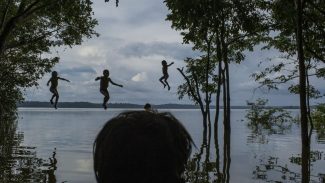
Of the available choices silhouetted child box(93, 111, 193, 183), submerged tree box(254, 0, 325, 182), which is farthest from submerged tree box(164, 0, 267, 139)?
silhouetted child box(93, 111, 193, 183)

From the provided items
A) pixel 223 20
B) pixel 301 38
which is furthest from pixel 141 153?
pixel 223 20

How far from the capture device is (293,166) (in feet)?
96.3

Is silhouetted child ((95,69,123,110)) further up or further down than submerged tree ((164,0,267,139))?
further down

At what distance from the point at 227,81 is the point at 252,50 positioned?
475 cm

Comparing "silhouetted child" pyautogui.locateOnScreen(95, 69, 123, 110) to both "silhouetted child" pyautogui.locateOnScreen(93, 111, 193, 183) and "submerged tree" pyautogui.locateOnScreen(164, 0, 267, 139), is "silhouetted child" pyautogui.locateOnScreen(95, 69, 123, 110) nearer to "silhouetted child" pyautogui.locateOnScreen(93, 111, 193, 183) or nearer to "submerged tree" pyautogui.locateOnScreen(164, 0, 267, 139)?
"submerged tree" pyautogui.locateOnScreen(164, 0, 267, 139)

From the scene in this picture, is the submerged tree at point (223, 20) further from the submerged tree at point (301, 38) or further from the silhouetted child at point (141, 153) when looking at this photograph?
the silhouetted child at point (141, 153)

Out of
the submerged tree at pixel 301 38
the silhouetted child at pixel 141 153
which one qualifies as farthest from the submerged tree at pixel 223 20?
the silhouetted child at pixel 141 153

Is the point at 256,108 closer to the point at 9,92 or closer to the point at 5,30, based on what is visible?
the point at 9,92

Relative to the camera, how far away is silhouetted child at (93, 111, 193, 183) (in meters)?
2.15

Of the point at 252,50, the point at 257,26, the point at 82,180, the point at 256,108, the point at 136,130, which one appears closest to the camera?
the point at 136,130

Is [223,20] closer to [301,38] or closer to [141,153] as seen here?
[301,38]

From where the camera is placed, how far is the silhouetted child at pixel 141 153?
215cm

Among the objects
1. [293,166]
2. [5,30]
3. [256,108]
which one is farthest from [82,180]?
[256,108]

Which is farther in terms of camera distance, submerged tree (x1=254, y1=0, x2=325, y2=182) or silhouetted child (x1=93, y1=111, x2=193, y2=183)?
submerged tree (x1=254, y1=0, x2=325, y2=182)
